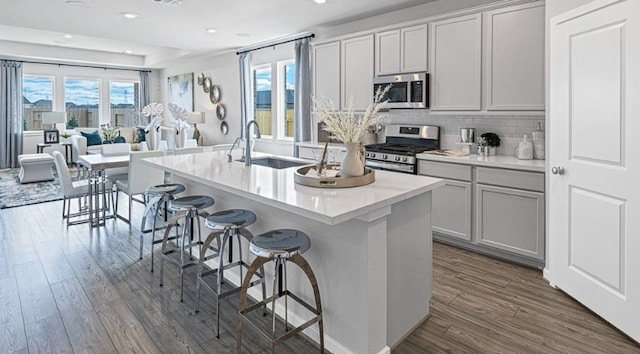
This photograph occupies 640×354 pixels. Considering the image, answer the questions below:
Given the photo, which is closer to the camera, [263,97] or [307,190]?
[307,190]

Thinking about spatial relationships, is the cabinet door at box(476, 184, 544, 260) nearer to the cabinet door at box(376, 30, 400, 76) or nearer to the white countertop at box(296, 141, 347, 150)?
the cabinet door at box(376, 30, 400, 76)

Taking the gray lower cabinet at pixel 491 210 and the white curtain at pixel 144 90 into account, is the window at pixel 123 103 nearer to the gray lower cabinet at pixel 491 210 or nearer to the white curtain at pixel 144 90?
the white curtain at pixel 144 90

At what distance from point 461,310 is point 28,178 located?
8187 mm

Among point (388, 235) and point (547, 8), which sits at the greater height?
point (547, 8)

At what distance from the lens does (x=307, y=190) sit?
2273 mm

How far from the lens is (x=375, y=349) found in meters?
2.09

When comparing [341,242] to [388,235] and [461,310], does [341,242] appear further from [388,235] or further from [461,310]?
[461,310]

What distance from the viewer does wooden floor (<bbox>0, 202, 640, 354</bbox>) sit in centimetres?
232

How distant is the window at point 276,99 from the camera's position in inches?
267

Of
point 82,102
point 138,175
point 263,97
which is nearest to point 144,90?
point 82,102

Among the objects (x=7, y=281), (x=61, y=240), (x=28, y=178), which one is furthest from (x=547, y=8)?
(x=28, y=178)

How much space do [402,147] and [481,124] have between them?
87 centimetres

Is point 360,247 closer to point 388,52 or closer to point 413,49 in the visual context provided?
point 413,49

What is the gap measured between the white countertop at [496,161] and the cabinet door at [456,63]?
0.51 m
